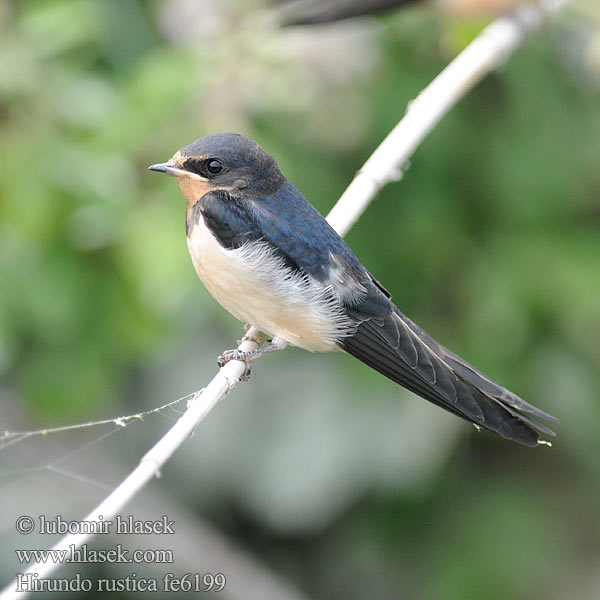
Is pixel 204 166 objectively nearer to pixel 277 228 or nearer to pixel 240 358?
pixel 277 228

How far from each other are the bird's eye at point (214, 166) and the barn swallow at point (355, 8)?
549mm

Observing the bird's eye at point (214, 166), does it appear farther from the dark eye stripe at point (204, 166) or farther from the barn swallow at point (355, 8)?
the barn swallow at point (355, 8)

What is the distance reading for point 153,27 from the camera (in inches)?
110

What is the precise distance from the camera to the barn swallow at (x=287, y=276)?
182cm

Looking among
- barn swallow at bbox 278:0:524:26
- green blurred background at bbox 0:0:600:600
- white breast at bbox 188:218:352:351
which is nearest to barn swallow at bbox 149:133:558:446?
white breast at bbox 188:218:352:351

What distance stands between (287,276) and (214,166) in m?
0.26

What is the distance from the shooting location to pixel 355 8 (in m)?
2.28

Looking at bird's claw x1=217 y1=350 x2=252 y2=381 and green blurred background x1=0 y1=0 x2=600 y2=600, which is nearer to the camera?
bird's claw x1=217 y1=350 x2=252 y2=381


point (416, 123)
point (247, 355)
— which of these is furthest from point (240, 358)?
point (416, 123)

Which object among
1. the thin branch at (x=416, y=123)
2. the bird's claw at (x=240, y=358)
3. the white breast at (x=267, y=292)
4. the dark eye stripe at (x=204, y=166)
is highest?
the thin branch at (x=416, y=123)

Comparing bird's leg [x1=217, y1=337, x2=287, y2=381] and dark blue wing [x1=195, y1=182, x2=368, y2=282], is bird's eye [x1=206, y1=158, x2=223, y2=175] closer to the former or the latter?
dark blue wing [x1=195, y1=182, x2=368, y2=282]

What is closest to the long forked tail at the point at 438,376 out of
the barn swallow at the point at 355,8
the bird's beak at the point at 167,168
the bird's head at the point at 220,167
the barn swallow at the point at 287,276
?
the barn swallow at the point at 287,276

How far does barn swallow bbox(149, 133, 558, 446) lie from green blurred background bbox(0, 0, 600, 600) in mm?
229

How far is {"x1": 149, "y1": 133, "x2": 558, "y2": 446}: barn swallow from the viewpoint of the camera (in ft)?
5.98
